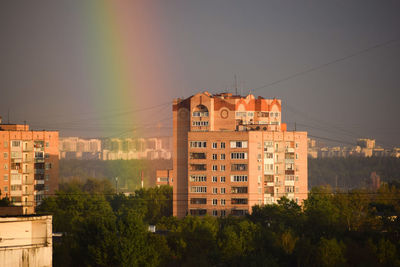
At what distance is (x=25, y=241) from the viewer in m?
20.2

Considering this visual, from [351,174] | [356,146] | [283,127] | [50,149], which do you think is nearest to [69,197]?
[50,149]

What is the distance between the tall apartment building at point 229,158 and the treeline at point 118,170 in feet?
191

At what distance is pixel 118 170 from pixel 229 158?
8180 centimetres

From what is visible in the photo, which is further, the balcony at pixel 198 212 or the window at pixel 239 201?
the balcony at pixel 198 212

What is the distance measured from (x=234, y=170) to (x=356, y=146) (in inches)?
3653

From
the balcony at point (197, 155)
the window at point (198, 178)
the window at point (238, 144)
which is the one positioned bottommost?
the window at point (198, 178)

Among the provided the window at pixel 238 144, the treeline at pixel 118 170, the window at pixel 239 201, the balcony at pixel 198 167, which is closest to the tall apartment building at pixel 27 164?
the balcony at pixel 198 167

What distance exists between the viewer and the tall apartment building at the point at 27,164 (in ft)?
180

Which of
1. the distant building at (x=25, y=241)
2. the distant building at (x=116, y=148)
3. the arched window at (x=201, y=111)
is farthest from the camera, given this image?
the distant building at (x=116, y=148)

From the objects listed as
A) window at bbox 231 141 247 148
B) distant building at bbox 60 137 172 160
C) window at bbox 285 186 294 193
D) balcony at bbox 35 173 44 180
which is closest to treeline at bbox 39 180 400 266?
window at bbox 231 141 247 148

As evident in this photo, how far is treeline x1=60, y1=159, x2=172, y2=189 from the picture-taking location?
4636 inches

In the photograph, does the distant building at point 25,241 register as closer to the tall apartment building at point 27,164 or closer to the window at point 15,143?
the tall apartment building at point 27,164

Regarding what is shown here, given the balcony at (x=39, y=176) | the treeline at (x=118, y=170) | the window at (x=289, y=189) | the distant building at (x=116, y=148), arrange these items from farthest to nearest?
the distant building at (x=116, y=148) < the treeline at (x=118, y=170) < the balcony at (x=39, y=176) < the window at (x=289, y=189)

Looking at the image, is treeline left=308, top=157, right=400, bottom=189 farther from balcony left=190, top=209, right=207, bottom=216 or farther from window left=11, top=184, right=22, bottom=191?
window left=11, top=184, right=22, bottom=191
